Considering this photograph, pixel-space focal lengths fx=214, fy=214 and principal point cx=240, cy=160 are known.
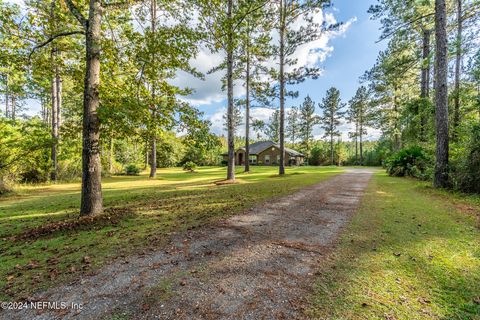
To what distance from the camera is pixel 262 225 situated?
5059 millimetres

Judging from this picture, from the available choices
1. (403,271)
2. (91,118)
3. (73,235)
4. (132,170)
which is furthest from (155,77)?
(132,170)

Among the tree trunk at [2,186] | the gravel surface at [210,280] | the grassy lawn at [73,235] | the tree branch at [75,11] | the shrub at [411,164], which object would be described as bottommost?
the grassy lawn at [73,235]

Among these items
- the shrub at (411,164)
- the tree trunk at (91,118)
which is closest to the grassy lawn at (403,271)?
the tree trunk at (91,118)

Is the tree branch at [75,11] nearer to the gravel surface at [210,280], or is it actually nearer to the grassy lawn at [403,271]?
the gravel surface at [210,280]

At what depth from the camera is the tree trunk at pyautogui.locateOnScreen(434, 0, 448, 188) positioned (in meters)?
9.70

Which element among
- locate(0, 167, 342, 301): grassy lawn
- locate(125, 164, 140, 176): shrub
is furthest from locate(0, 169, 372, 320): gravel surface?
locate(125, 164, 140, 176): shrub

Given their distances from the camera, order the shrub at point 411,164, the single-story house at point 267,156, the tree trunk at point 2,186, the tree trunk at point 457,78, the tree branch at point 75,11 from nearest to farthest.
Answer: the tree branch at point 75,11 → the tree trunk at point 2,186 → the tree trunk at point 457,78 → the shrub at point 411,164 → the single-story house at point 267,156

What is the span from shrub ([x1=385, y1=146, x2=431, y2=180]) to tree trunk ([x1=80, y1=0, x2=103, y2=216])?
15.8 meters

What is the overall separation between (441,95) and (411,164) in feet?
21.6

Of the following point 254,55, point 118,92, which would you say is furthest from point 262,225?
point 254,55

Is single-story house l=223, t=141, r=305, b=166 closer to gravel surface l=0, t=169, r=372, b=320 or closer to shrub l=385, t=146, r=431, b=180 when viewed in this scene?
shrub l=385, t=146, r=431, b=180

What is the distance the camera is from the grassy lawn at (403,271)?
229 cm

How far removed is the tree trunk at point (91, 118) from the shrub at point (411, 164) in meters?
15.8

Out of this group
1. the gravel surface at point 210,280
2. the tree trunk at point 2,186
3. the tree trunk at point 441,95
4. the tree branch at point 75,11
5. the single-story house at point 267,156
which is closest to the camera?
the gravel surface at point 210,280
